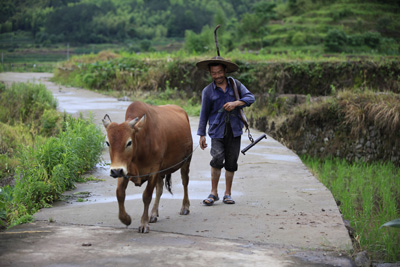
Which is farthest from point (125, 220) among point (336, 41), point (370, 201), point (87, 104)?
point (336, 41)

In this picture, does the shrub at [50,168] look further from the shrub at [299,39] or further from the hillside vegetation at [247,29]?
the shrub at [299,39]

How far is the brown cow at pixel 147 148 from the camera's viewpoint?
→ 17.0ft

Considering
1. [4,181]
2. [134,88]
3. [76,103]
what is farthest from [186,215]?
[134,88]

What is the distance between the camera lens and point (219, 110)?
269 inches

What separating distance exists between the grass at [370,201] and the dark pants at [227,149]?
172 cm

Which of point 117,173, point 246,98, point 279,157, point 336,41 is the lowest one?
point 279,157

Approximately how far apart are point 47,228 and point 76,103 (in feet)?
34.0

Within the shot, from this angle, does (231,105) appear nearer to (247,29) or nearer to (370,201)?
(370,201)

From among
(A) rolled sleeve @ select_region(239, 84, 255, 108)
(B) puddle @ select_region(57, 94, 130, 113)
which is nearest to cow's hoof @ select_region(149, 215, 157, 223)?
(A) rolled sleeve @ select_region(239, 84, 255, 108)

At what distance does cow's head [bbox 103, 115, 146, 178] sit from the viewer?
5051 mm

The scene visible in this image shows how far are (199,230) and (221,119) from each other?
172 centimetres

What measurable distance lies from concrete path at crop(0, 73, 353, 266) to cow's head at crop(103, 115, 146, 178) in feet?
2.30

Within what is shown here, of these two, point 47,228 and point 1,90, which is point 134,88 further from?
point 47,228

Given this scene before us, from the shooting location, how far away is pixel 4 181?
858 centimetres
